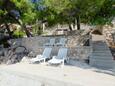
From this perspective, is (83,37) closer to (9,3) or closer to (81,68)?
(81,68)

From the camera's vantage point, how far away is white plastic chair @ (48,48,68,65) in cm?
1422

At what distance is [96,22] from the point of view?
48.7ft

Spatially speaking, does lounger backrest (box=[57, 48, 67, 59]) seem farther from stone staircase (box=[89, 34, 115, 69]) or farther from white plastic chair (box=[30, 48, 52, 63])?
stone staircase (box=[89, 34, 115, 69])

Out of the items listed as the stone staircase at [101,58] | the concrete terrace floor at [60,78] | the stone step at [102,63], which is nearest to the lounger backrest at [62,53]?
the stone staircase at [101,58]

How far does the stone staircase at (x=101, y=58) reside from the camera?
13.4 m

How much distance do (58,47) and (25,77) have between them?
5795 millimetres

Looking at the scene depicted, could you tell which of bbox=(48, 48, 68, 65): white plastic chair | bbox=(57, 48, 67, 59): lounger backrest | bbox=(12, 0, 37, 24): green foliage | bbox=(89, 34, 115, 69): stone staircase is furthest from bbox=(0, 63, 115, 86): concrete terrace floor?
bbox=(12, 0, 37, 24): green foliage

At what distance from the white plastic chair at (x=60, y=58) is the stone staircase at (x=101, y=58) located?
181 cm

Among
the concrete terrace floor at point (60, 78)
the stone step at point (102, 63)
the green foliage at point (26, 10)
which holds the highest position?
the green foliage at point (26, 10)

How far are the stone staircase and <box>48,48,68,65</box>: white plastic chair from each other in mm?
1806

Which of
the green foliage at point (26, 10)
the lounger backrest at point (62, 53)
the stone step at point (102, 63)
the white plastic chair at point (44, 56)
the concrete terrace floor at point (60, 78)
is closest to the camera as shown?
the concrete terrace floor at point (60, 78)

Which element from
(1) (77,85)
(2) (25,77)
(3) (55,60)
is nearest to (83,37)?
(3) (55,60)

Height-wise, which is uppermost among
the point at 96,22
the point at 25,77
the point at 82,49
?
the point at 96,22

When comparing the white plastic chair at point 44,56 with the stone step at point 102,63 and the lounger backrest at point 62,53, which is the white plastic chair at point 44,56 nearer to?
the lounger backrest at point 62,53
